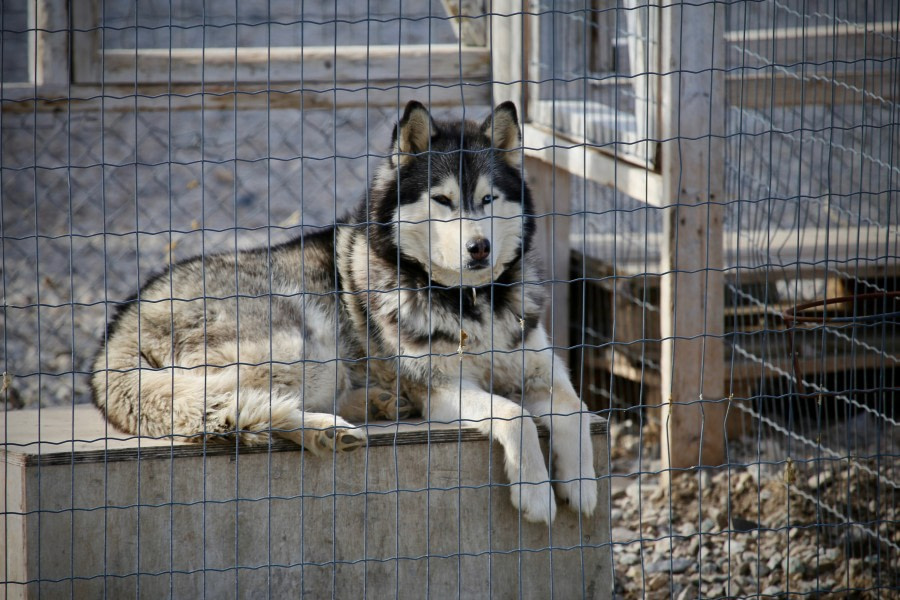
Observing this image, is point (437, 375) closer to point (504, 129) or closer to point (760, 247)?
point (504, 129)

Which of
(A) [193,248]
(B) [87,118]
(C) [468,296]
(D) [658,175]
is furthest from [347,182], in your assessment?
(C) [468,296]

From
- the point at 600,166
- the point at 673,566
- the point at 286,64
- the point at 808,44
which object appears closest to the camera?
the point at 673,566

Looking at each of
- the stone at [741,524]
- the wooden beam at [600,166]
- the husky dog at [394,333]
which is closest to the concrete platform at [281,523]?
the husky dog at [394,333]

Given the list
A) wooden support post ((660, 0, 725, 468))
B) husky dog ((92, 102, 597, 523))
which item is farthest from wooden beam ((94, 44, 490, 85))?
husky dog ((92, 102, 597, 523))

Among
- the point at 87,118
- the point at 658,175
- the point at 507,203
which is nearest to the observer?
the point at 507,203

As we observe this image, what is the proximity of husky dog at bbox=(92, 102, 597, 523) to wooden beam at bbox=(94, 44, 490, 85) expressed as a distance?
4.85ft

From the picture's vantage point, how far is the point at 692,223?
14.2 ft

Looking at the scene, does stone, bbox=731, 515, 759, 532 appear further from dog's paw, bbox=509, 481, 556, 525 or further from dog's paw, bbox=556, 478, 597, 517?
dog's paw, bbox=509, 481, 556, 525

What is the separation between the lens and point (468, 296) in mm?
3512

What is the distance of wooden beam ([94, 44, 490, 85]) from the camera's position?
15.6ft

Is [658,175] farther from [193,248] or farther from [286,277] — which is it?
[193,248]

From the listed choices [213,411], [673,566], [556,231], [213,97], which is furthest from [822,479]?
[213,97]

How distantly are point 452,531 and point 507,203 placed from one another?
130cm

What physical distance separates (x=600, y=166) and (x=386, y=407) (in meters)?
2.01
